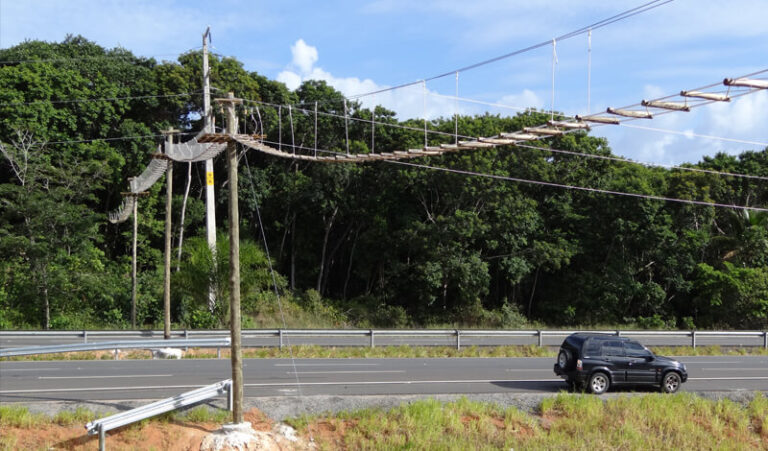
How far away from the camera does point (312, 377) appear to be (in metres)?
20.1

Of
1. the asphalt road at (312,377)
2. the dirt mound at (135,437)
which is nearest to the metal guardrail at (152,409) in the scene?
the dirt mound at (135,437)

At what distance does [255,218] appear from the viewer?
4641 cm

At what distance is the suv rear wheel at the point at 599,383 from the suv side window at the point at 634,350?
3.09ft

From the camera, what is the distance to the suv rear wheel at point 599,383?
1814 centimetres

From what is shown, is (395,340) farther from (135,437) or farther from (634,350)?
(135,437)

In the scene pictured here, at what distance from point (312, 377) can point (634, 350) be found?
28.9 ft

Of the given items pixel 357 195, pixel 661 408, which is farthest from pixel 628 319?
pixel 661 408

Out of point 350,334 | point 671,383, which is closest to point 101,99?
point 350,334

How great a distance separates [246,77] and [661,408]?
34.3 metres

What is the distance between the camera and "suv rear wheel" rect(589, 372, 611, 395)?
1814 cm

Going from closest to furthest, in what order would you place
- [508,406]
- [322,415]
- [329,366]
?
[322,415], [508,406], [329,366]

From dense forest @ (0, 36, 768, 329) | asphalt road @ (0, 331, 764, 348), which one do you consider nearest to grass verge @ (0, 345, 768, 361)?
asphalt road @ (0, 331, 764, 348)

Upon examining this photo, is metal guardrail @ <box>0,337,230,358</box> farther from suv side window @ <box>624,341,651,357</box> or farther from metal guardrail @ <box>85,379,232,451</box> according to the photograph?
suv side window @ <box>624,341,651,357</box>

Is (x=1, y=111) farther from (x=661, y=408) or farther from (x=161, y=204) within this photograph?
(x=661, y=408)
